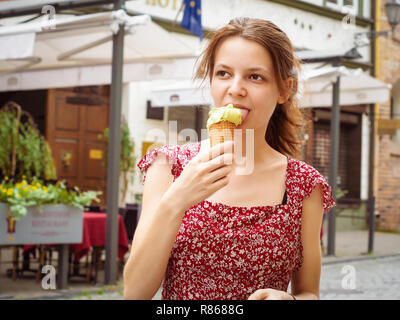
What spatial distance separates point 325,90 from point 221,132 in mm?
9480

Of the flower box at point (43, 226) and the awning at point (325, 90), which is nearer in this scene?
the flower box at point (43, 226)

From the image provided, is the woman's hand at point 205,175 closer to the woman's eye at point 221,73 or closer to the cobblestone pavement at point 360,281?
the woman's eye at point 221,73

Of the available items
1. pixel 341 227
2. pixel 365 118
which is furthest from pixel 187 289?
pixel 365 118

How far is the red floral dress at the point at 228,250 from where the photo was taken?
5.27 feet

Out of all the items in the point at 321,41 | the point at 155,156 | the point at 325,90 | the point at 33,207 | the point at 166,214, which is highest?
the point at 321,41

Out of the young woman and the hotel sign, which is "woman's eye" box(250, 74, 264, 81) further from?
the hotel sign

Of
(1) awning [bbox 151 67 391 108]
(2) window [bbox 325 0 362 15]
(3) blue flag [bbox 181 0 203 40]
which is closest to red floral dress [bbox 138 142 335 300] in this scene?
(1) awning [bbox 151 67 391 108]

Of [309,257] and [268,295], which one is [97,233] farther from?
[268,295]

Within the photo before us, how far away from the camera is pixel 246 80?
1.56m

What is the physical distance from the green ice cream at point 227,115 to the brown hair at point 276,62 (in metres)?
0.24

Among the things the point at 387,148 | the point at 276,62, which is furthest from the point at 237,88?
the point at 387,148

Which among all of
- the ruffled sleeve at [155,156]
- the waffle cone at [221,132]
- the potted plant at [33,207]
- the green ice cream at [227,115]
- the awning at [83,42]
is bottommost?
the potted plant at [33,207]

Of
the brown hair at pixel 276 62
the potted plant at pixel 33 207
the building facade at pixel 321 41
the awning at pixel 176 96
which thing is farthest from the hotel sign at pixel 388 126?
the brown hair at pixel 276 62

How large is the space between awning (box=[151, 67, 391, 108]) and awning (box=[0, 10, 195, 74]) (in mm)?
918
